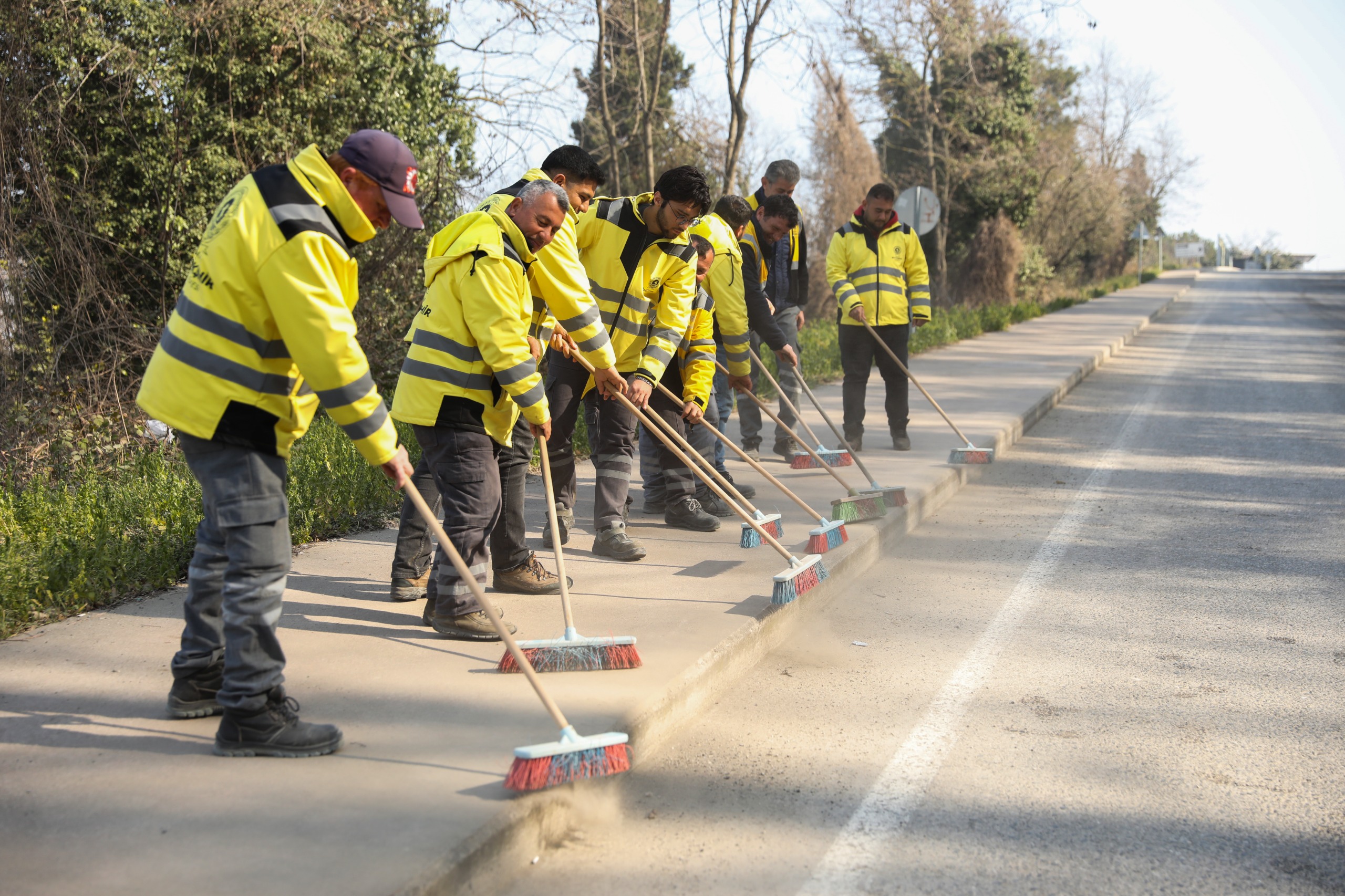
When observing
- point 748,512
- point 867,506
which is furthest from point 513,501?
point 867,506

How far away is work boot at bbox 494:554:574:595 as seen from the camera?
16.4ft

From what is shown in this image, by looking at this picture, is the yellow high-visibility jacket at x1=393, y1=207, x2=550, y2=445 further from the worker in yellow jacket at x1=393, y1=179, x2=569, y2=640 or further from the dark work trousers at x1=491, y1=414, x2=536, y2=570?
the dark work trousers at x1=491, y1=414, x2=536, y2=570

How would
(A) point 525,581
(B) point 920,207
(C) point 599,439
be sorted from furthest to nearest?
(B) point 920,207 < (C) point 599,439 < (A) point 525,581

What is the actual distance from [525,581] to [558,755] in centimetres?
198

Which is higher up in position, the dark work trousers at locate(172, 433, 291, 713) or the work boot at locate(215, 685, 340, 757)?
the dark work trousers at locate(172, 433, 291, 713)

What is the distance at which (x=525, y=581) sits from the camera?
498 cm

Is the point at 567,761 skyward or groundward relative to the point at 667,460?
groundward

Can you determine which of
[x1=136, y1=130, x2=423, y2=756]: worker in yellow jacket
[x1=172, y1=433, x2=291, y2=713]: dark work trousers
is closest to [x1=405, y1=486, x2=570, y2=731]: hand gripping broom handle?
[x1=136, y1=130, x2=423, y2=756]: worker in yellow jacket

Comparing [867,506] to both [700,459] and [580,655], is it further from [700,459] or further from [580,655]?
[580,655]

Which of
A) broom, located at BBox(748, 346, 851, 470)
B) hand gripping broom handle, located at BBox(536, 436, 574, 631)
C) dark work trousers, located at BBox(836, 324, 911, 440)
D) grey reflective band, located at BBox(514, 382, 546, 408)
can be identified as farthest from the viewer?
dark work trousers, located at BBox(836, 324, 911, 440)

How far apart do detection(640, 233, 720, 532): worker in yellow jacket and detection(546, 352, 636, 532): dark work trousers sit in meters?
0.41

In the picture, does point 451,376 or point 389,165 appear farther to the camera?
point 451,376

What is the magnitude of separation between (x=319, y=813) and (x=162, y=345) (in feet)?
4.68

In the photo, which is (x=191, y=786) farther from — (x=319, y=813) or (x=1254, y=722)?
(x=1254, y=722)
